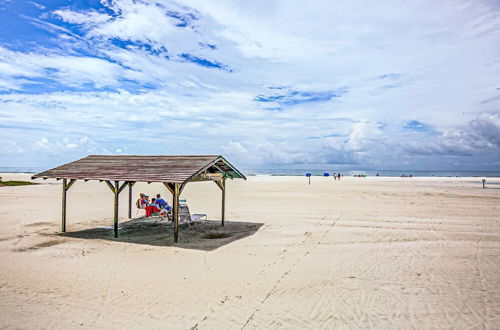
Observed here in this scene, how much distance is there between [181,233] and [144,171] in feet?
8.41

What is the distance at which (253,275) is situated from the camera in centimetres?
742

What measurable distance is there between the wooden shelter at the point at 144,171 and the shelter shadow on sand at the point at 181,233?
1.73 feet

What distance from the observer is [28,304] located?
231 inches

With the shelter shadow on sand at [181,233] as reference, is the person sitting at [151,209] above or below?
above

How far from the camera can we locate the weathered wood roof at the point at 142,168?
9961 mm

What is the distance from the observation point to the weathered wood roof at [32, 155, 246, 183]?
996 centimetres

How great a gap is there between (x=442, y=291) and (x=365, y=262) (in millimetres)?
2053

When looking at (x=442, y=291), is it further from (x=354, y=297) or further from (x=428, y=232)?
(x=428, y=232)

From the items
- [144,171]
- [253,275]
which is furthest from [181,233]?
[253,275]

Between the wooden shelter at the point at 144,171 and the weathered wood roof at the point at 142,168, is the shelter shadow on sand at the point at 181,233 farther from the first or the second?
the weathered wood roof at the point at 142,168

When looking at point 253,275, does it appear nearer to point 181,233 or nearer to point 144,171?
point 181,233

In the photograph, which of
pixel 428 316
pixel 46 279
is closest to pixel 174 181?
pixel 46 279

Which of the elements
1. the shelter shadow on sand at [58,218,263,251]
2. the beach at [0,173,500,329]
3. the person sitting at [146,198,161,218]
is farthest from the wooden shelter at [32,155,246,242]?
the person sitting at [146,198,161,218]

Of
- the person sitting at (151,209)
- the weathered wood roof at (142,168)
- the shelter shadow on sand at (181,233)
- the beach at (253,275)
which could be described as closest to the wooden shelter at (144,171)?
the weathered wood roof at (142,168)
